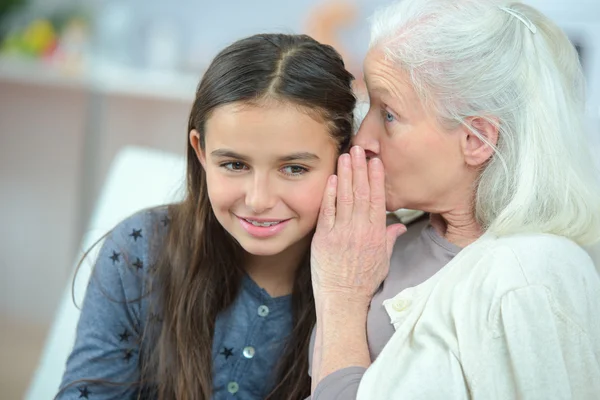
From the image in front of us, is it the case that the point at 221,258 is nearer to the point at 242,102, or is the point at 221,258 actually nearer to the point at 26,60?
the point at 242,102

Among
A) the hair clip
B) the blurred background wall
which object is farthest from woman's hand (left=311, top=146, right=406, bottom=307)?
the blurred background wall

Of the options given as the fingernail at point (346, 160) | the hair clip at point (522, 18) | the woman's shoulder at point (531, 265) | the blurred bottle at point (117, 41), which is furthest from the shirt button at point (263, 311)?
the blurred bottle at point (117, 41)

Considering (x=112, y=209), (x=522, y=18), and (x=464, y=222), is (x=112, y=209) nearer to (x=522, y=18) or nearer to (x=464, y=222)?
(x=464, y=222)

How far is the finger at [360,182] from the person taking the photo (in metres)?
1.32

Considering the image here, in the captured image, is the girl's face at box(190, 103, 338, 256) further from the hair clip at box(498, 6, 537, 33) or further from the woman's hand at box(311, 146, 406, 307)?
the hair clip at box(498, 6, 537, 33)

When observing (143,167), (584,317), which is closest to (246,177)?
(584,317)

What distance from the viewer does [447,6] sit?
50.3 inches

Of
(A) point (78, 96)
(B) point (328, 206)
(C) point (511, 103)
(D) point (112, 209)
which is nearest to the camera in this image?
(C) point (511, 103)

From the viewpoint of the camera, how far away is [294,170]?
51.5 inches

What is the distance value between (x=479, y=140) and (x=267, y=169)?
35cm

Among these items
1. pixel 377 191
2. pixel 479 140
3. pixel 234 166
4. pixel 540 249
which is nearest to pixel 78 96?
pixel 234 166

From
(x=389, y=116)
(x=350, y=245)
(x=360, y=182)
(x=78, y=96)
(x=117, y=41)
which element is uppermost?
(x=117, y=41)

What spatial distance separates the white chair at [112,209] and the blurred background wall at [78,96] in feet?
4.14

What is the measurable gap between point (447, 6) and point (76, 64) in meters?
2.51
